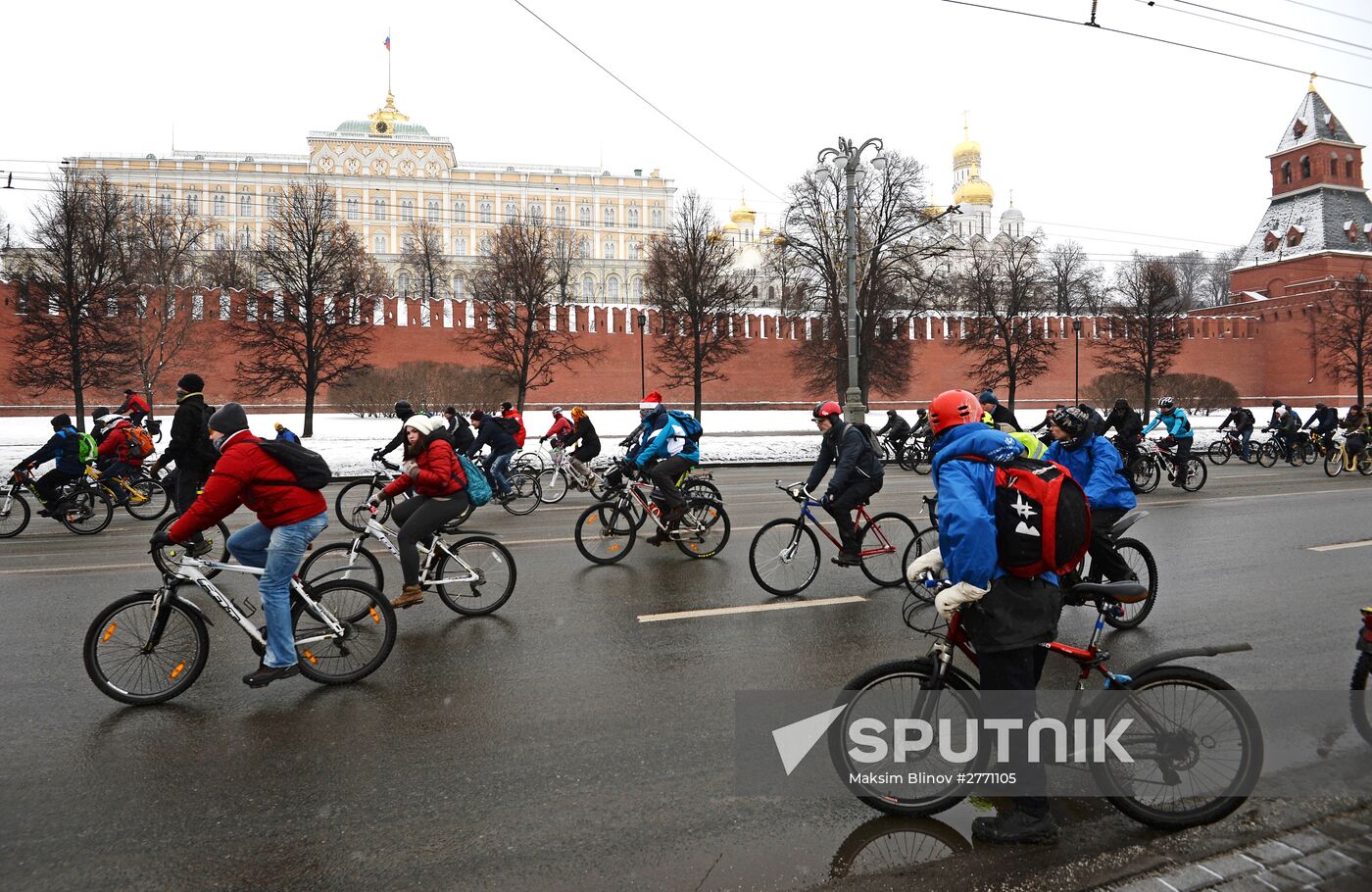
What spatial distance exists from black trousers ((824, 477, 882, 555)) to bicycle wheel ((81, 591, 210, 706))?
501 centimetres

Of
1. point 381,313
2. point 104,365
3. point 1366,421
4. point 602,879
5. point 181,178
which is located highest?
point 181,178

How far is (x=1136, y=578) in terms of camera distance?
6.42 metres

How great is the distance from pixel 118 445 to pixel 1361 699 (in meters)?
14.8

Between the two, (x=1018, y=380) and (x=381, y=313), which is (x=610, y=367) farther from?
(x=1018, y=380)

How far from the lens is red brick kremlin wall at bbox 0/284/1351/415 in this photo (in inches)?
1553

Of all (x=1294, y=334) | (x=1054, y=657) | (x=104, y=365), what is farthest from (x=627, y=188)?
(x=1054, y=657)

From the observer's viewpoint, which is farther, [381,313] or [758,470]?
[381,313]

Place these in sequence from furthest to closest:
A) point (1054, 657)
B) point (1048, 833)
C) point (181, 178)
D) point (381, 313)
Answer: point (181, 178)
point (381, 313)
point (1054, 657)
point (1048, 833)

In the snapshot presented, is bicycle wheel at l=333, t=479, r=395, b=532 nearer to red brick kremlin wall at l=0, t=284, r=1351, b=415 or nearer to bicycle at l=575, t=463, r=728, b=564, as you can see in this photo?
bicycle at l=575, t=463, r=728, b=564

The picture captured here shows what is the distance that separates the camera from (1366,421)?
66.5ft

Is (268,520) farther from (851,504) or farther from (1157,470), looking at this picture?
(1157,470)

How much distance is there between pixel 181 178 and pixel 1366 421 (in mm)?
102350

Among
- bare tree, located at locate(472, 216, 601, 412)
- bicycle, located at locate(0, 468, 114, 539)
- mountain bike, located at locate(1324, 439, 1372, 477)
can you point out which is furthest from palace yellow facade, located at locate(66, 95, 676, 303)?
bicycle, located at locate(0, 468, 114, 539)

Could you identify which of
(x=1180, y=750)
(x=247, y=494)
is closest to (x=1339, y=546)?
(x=1180, y=750)
